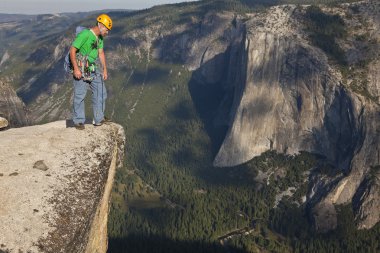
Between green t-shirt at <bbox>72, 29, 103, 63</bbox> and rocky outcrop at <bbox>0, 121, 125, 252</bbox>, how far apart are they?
4430 millimetres

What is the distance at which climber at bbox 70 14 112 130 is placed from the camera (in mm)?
25711

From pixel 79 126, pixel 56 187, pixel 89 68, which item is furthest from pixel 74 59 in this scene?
pixel 56 187

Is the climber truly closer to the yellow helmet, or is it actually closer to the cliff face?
the yellow helmet

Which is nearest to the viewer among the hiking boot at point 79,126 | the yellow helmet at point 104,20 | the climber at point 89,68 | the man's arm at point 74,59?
the man's arm at point 74,59

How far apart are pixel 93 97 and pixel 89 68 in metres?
2.26

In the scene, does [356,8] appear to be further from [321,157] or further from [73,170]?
[73,170]

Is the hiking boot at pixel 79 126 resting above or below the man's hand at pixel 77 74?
below

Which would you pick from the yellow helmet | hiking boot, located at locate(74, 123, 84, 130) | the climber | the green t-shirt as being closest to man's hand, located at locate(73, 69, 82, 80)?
the climber

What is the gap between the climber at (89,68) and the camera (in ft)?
84.4

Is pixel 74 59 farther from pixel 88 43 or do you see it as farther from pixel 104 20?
pixel 104 20

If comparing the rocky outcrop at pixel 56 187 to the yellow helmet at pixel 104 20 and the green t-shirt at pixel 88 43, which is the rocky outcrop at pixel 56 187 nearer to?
the green t-shirt at pixel 88 43

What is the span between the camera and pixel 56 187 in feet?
70.0

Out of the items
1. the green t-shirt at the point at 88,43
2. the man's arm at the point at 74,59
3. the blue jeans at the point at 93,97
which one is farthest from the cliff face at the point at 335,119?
the man's arm at the point at 74,59

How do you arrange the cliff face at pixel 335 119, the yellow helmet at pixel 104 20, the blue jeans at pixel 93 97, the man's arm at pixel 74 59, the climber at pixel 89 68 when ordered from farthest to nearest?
the cliff face at pixel 335 119
the blue jeans at pixel 93 97
the climber at pixel 89 68
the yellow helmet at pixel 104 20
the man's arm at pixel 74 59
